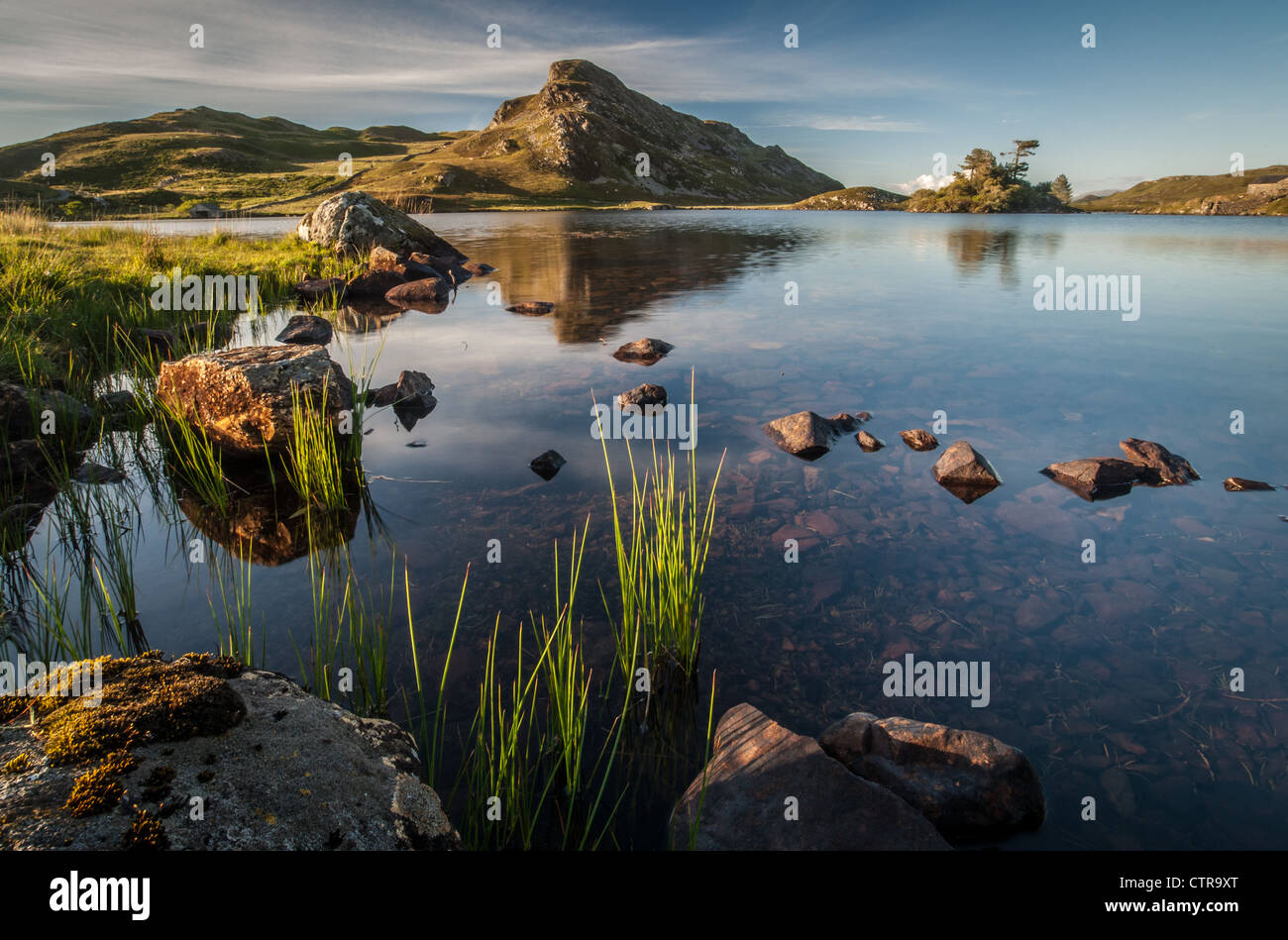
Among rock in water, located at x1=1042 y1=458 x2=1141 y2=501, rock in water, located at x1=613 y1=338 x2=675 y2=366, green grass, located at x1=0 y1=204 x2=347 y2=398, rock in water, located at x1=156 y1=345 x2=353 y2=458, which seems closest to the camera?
rock in water, located at x1=1042 y1=458 x2=1141 y2=501

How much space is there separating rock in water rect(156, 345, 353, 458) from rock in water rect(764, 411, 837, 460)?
743 centimetres

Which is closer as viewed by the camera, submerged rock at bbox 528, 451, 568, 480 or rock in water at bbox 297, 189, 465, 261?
submerged rock at bbox 528, 451, 568, 480

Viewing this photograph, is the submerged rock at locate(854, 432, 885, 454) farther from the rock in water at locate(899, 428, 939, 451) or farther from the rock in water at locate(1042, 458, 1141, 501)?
the rock in water at locate(1042, 458, 1141, 501)

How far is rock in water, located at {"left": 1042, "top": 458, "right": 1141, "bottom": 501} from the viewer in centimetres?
916

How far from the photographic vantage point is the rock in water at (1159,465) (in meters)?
9.52

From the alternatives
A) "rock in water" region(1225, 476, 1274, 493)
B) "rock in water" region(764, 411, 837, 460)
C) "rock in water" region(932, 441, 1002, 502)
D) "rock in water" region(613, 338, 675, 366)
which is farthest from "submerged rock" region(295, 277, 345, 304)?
"rock in water" region(1225, 476, 1274, 493)

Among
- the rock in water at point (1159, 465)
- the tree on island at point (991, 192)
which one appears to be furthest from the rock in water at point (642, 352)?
the tree on island at point (991, 192)

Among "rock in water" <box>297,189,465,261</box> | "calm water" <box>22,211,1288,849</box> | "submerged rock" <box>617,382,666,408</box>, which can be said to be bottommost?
"calm water" <box>22,211,1288,849</box>

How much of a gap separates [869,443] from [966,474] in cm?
181

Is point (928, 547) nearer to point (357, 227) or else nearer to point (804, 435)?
point (804, 435)

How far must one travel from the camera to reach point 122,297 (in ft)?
54.7

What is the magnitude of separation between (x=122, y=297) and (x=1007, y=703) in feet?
71.0

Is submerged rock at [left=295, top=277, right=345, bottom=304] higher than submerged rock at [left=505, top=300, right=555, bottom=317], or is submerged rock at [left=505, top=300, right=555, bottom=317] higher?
submerged rock at [left=295, top=277, right=345, bottom=304]

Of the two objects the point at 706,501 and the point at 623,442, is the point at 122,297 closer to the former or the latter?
the point at 623,442
